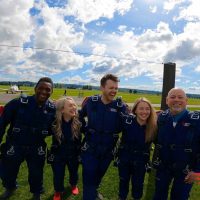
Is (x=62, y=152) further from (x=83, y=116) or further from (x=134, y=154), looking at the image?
(x=134, y=154)

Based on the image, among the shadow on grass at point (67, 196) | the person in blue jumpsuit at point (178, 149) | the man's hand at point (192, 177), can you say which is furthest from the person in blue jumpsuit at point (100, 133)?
the man's hand at point (192, 177)

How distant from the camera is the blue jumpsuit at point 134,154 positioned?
6.08 m

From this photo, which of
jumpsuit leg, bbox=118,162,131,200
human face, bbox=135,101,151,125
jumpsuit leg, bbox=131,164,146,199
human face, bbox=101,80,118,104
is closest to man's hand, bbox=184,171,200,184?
jumpsuit leg, bbox=131,164,146,199

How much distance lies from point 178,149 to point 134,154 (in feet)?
2.90

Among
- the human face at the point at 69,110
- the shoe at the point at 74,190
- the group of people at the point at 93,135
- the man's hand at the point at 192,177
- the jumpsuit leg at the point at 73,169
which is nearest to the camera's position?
the man's hand at the point at 192,177

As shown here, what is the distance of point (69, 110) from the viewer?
6512 millimetres

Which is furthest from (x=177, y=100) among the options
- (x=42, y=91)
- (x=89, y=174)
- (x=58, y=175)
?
(x=58, y=175)

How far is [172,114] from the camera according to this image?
573cm

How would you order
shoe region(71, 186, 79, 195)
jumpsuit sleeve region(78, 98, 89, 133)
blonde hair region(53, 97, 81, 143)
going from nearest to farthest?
blonde hair region(53, 97, 81, 143) → jumpsuit sleeve region(78, 98, 89, 133) → shoe region(71, 186, 79, 195)

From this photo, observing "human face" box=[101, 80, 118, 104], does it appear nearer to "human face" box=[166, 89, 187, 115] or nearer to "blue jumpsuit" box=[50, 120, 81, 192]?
"blue jumpsuit" box=[50, 120, 81, 192]

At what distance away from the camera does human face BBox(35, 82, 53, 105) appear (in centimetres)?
612

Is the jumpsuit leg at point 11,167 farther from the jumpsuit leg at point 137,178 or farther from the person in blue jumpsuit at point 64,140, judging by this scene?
the jumpsuit leg at point 137,178

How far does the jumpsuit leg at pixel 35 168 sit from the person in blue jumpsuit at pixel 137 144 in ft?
4.99

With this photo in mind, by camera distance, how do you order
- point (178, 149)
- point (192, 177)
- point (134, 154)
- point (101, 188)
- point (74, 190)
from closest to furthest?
point (192, 177) < point (178, 149) < point (134, 154) < point (74, 190) < point (101, 188)
